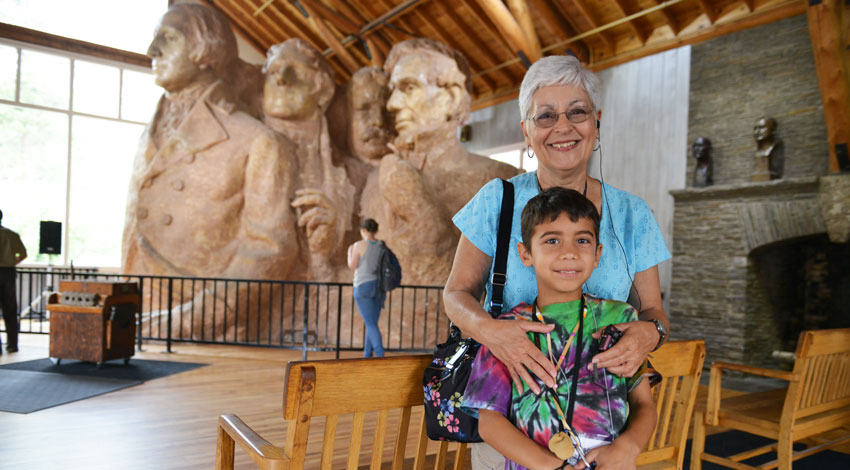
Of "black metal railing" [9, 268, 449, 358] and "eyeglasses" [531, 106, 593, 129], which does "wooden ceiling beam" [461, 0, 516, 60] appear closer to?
"black metal railing" [9, 268, 449, 358]

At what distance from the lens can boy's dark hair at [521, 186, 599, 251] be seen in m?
1.25

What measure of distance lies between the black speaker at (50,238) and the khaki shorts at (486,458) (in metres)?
8.91

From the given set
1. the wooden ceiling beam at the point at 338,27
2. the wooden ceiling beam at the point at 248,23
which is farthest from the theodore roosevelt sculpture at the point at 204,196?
the wooden ceiling beam at the point at 248,23

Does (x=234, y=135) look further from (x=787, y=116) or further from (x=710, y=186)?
(x=787, y=116)

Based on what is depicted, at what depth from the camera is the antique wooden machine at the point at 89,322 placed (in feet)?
17.9

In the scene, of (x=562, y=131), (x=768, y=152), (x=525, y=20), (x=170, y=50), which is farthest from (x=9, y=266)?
(x=768, y=152)

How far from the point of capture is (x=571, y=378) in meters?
1.19

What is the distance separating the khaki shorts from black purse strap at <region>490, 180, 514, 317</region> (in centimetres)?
31

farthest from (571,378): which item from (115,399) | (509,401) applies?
(115,399)

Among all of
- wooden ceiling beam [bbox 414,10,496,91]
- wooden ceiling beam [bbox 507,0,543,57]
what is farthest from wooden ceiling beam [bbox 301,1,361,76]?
wooden ceiling beam [bbox 507,0,543,57]

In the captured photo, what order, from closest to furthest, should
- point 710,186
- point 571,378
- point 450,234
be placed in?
point 571,378 < point 710,186 < point 450,234

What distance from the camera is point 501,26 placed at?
903 cm

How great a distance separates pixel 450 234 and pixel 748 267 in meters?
3.92

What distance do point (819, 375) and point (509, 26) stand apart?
722 centimetres
